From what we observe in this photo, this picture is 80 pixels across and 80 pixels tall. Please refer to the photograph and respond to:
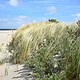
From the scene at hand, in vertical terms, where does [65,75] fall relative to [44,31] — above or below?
below

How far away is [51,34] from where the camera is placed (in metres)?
9.46

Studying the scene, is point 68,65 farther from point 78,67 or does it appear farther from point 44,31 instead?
point 44,31

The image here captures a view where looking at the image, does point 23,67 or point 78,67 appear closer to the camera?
point 78,67

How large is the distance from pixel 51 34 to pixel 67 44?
3.46 meters

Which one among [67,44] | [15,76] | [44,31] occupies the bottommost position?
[15,76]

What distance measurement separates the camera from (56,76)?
527cm

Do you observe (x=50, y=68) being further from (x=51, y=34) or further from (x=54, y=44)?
(x=51, y=34)

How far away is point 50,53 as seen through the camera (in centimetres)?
680

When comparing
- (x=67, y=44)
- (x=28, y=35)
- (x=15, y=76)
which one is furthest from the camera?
(x=28, y=35)

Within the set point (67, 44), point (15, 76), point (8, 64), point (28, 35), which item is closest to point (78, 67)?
point (67, 44)

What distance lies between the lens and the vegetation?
512cm

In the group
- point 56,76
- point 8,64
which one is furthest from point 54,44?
point 56,76

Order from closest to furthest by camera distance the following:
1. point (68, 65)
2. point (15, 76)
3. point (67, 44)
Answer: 1. point (68, 65)
2. point (67, 44)
3. point (15, 76)

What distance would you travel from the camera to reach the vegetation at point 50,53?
5.12 m
